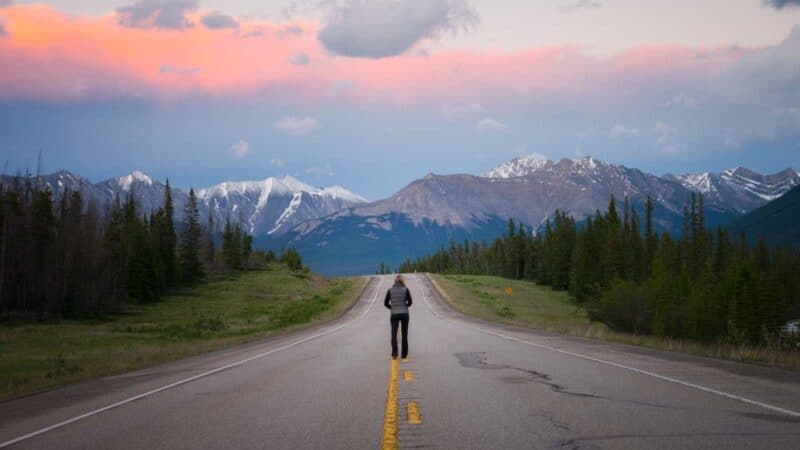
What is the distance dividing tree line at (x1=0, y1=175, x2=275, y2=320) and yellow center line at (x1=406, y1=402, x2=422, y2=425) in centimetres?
6139

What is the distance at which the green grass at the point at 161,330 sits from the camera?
21.3 metres

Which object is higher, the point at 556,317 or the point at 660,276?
the point at 660,276

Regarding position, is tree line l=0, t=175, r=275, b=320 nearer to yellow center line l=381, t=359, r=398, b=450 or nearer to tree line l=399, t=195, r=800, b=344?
tree line l=399, t=195, r=800, b=344

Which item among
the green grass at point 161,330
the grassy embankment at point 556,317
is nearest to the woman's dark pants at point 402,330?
the green grass at point 161,330

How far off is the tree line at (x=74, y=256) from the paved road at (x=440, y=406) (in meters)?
56.2

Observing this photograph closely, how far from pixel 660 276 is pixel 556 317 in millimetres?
13823

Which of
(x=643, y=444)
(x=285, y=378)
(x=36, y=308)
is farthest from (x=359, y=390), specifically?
(x=36, y=308)

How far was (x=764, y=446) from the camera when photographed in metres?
6.55

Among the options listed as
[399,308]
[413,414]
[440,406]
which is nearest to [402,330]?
[399,308]

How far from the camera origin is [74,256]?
237 ft

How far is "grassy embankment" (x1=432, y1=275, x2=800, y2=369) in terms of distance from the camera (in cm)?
Result: 1740

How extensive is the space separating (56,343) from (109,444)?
40.9 meters

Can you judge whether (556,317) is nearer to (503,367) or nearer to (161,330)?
(161,330)

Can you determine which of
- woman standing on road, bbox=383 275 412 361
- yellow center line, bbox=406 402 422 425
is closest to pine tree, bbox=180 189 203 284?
woman standing on road, bbox=383 275 412 361
